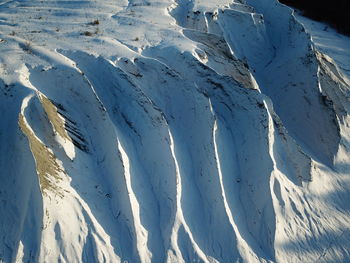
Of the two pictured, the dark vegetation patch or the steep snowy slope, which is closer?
the steep snowy slope

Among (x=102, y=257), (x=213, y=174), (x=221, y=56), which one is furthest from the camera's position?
(x=221, y=56)

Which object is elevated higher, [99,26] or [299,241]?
[99,26]

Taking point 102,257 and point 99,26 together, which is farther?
point 99,26

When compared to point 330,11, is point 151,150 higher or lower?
lower

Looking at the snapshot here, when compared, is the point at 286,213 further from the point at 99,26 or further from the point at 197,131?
the point at 99,26

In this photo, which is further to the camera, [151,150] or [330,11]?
[330,11]

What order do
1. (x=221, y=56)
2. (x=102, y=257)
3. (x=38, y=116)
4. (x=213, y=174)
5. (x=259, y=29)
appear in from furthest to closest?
(x=259, y=29)
(x=221, y=56)
(x=213, y=174)
(x=38, y=116)
(x=102, y=257)

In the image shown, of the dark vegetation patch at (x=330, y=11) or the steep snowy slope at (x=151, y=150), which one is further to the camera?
the dark vegetation patch at (x=330, y=11)

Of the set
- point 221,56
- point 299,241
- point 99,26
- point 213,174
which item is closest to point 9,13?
point 99,26
